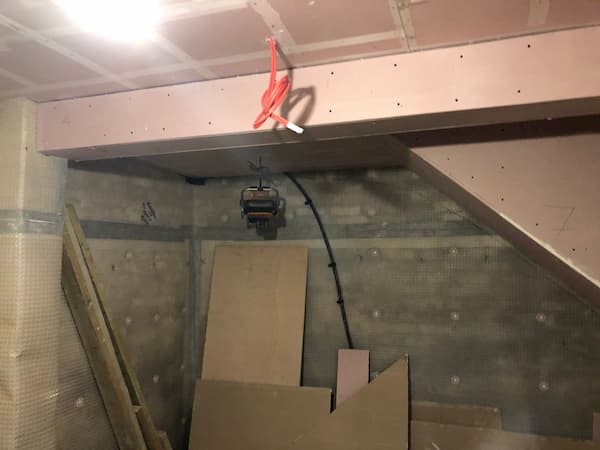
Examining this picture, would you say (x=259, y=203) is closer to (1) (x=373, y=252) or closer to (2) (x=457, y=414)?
(1) (x=373, y=252)

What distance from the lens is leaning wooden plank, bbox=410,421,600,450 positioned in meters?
2.58

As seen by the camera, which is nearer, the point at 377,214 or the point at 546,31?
the point at 546,31

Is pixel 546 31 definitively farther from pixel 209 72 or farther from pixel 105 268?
pixel 105 268

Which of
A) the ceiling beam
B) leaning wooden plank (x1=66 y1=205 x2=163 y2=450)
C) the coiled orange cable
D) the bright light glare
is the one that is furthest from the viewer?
leaning wooden plank (x1=66 y1=205 x2=163 y2=450)

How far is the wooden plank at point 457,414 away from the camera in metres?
2.75

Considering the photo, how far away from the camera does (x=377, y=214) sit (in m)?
3.12

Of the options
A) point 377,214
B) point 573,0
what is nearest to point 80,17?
point 573,0

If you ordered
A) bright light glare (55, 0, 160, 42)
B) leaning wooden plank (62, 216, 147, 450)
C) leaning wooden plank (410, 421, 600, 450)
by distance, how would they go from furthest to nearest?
1. leaning wooden plank (410, 421, 600, 450)
2. leaning wooden plank (62, 216, 147, 450)
3. bright light glare (55, 0, 160, 42)

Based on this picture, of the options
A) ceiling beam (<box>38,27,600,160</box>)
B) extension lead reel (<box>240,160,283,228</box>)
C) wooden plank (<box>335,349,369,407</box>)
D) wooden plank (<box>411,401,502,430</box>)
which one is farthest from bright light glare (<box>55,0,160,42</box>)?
wooden plank (<box>411,401,502,430</box>)

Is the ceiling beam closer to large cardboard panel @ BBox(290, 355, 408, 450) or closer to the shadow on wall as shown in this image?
the shadow on wall

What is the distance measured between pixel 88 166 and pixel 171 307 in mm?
1213

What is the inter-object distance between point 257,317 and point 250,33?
2286 millimetres

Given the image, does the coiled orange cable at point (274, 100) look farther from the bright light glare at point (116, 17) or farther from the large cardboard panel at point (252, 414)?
the large cardboard panel at point (252, 414)

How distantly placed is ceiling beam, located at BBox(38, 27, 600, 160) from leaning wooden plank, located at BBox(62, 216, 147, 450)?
65cm
